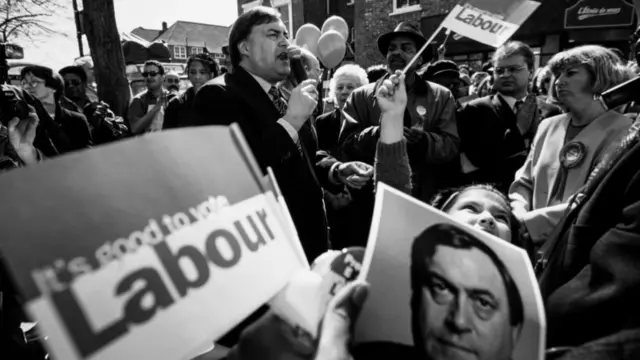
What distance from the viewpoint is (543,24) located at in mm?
10547

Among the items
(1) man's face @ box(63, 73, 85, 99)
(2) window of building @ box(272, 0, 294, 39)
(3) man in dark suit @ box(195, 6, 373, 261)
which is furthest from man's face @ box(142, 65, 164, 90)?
(2) window of building @ box(272, 0, 294, 39)

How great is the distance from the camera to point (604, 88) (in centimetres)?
199

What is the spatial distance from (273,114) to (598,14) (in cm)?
1086

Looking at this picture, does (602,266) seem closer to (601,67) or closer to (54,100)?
(601,67)

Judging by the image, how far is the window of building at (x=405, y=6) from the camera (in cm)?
1294

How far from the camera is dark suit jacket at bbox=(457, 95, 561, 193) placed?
2789mm

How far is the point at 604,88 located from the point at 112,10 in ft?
17.5

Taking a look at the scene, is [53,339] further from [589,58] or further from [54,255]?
[589,58]

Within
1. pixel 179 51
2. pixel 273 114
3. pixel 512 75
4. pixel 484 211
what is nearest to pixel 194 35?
pixel 179 51

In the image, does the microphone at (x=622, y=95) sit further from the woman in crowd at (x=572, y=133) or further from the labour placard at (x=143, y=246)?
the labour placard at (x=143, y=246)

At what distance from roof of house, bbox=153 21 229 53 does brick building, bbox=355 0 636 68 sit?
35.0m

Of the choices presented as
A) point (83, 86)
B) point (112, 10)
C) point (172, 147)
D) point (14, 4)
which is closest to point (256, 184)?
point (172, 147)

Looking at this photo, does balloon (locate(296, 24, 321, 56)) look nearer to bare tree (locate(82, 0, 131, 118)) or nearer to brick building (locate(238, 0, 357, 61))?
bare tree (locate(82, 0, 131, 118))

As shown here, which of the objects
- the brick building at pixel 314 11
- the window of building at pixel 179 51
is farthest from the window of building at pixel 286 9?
the window of building at pixel 179 51
